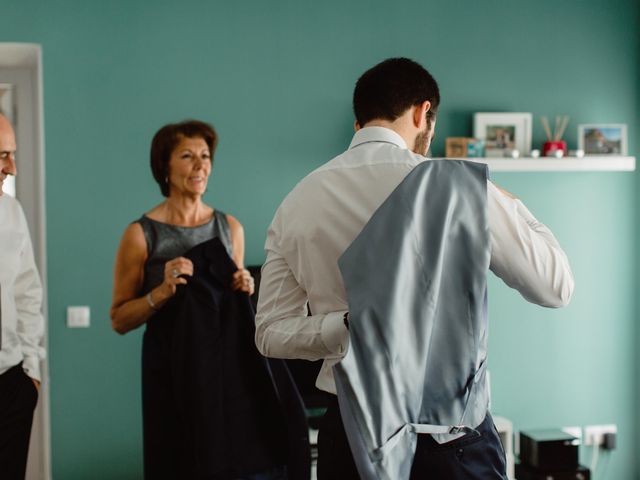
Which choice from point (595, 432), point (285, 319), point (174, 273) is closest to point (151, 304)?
point (174, 273)

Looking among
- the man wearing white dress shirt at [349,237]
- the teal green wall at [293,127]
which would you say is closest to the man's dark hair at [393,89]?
the man wearing white dress shirt at [349,237]

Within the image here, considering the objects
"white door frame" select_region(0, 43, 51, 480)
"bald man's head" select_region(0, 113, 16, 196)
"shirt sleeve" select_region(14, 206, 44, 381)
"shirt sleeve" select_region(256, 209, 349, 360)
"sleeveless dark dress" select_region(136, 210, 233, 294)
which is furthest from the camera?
"white door frame" select_region(0, 43, 51, 480)

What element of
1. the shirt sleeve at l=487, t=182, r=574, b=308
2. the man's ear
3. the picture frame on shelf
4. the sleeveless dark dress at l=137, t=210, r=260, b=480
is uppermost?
the picture frame on shelf

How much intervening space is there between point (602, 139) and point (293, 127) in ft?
5.27

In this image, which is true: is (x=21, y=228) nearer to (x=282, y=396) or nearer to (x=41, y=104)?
(x=282, y=396)

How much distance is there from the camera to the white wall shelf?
3561 mm

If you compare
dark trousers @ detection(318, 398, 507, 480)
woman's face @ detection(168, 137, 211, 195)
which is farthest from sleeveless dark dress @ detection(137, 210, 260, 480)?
dark trousers @ detection(318, 398, 507, 480)

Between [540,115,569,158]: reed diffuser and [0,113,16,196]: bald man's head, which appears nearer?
[0,113,16,196]: bald man's head

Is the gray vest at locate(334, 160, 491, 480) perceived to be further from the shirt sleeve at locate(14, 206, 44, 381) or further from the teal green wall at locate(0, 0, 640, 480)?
the teal green wall at locate(0, 0, 640, 480)

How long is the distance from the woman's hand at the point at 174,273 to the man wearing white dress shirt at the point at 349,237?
68 cm

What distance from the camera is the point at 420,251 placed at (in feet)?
4.11

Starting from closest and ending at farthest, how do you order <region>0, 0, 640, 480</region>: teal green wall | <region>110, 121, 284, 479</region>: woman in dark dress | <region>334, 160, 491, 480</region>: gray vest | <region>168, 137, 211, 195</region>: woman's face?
<region>334, 160, 491, 480</region>: gray vest → <region>110, 121, 284, 479</region>: woman in dark dress → <region>168, 137, 211, 195</region>: woman's face → <region>0, 0, 640, 480</region>: teal green wall

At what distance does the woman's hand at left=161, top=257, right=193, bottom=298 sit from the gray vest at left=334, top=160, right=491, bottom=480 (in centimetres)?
106

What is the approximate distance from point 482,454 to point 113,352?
2.42 meters
